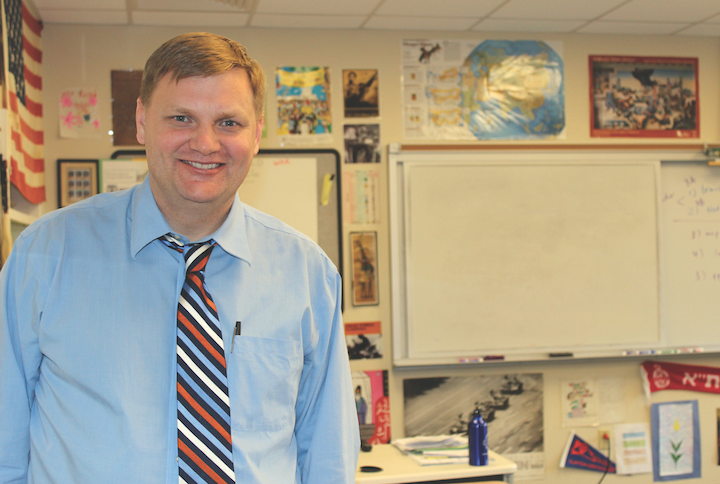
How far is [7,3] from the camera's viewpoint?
2277 millimetres

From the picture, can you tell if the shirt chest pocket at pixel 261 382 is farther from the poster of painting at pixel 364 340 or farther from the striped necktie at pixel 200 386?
the poster of painting at pixel 364 340

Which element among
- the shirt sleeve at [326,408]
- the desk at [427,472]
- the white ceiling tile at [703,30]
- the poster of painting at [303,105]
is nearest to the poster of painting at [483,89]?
the poster of painting at [303,105]

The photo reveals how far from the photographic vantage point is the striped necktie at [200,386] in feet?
3.49

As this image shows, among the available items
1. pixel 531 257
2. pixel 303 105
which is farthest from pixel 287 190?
pixel 531 257

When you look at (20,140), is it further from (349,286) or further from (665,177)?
(665,177)

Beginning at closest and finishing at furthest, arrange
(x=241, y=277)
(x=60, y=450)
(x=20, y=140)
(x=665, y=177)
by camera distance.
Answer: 1. (x=60, y=450)
2. (x=241, y=277)
3. (x=20, y=140)
4. (x=665, y=177)

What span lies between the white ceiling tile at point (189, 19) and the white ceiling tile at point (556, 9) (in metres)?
1.26

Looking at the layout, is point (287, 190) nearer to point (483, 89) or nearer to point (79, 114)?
point (79, 114)

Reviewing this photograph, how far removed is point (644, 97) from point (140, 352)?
3.21 m

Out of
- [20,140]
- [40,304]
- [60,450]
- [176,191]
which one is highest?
[20,140]

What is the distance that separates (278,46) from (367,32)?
1.52 ft

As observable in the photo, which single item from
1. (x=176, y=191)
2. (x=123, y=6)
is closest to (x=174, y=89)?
(x=176, y=191)

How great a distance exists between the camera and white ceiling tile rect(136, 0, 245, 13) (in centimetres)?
279

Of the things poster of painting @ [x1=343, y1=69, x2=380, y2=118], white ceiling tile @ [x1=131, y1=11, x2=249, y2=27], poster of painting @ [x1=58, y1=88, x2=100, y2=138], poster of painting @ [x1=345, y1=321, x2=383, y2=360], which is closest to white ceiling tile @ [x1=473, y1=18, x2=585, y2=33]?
poster of painting @ [x1=343, y1=69, x2=380, y2=118]
